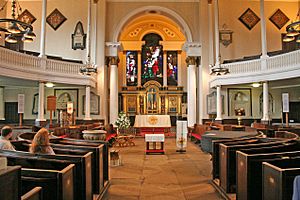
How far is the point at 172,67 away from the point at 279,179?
71.8 ft

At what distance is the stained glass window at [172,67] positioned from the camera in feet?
79.8

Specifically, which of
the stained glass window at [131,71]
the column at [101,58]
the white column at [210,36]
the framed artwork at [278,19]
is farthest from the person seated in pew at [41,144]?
the stained glass window at [131,71]

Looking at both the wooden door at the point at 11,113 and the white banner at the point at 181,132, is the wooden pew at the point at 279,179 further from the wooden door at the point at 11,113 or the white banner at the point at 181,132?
the wooden door at the point at 11,113

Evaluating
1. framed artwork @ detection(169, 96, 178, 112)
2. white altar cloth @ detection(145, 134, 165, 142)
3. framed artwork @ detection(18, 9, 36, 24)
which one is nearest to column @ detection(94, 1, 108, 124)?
framed artwork @ detection(18, 9, 36, 24)

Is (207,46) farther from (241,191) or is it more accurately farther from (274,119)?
(241,191)

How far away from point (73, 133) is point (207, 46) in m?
11.2

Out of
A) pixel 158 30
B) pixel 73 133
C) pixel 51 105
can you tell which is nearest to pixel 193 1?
pixel 158 30

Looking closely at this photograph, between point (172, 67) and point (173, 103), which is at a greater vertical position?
point (172, 67)

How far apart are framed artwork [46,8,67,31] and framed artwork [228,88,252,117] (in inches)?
456

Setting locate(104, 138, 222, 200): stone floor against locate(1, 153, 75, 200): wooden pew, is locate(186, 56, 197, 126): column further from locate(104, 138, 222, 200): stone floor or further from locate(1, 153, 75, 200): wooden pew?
locate(1, 153, 75, 200): wooden pew

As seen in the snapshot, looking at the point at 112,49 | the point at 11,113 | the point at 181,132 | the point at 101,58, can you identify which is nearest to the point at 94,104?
the point at 101,58

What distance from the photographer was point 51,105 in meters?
12.5

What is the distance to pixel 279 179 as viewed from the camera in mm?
2979

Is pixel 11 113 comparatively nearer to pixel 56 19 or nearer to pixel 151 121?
pixel 56 19
